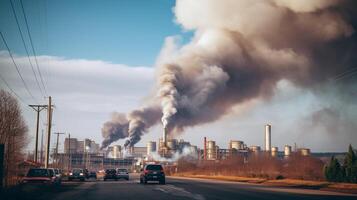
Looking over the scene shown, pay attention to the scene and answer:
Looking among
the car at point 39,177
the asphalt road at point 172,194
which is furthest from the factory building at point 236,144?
the car at point 39,177

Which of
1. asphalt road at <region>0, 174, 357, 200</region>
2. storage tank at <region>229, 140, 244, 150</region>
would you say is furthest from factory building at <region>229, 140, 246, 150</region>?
asphalt road at <region>0, 174, 357, 200</region>

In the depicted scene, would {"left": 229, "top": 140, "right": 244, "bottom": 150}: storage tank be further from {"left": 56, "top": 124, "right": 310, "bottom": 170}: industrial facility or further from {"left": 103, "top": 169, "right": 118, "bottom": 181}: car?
{"left": 103, "top": 169, "right": 118, "bottom": 181}: car

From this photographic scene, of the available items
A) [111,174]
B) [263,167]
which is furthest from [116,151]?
[111,174]

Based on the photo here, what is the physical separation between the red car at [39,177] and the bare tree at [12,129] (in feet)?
52.8

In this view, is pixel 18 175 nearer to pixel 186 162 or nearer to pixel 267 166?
pixel 267 166

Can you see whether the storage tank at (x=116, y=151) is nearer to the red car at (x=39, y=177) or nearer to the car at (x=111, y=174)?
the car at (x=111, y=174)

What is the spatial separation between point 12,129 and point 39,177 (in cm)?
2378

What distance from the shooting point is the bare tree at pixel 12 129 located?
5082cm

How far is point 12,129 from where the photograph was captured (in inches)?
2101

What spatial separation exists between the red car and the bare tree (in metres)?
16.1

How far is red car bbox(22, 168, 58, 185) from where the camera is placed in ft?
104

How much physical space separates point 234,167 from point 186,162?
2464 cm

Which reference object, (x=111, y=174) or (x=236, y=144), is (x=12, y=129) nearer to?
(x=111, y=174)

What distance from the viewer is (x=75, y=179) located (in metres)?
60.1
